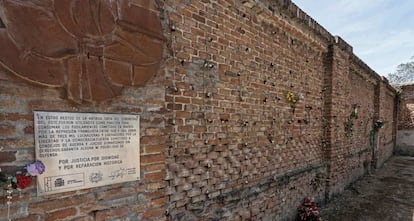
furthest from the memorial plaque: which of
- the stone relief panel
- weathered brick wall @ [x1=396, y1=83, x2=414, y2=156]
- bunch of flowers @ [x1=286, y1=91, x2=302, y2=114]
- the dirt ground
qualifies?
weathered brick wall @ [x1=396, y1=83, x2=414, y2=156]

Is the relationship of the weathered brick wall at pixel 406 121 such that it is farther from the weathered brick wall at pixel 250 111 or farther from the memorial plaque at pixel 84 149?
the memorial plaque at pixel 84 149

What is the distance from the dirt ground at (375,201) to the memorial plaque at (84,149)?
14.0ft

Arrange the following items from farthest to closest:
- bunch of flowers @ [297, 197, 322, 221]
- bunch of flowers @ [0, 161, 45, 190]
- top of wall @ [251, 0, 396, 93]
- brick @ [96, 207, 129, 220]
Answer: bunch of flowers @ [297, 197, 322, 221]
top of wall @ [251, 0, 396, 93]
brick @ [96, 207, 129, 220]
bunch of flowers @ [0, 161, 45, 190]

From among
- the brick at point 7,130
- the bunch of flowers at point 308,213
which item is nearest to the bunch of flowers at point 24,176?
the brick at point 7,130

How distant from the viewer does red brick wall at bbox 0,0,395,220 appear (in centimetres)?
152

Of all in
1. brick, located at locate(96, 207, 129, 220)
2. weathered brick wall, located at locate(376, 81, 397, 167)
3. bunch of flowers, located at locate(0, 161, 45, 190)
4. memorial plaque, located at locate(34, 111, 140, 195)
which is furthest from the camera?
weathered brick wall, located at locate(376, 81, 397, 167)

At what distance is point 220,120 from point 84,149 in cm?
153

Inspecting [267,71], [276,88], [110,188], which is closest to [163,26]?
[110,188]

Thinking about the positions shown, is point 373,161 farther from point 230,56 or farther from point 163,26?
point 163,26

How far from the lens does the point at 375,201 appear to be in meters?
5.34

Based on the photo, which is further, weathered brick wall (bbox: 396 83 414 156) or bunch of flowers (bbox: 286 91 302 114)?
weathered brick wall (bbox: 396 83 414 156)

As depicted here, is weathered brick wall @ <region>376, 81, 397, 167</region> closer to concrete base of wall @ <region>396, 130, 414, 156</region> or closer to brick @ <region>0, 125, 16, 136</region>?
concrete base of wall @ <region>396, 130, 414, 156</region>

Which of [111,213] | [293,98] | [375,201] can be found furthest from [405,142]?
[111,213]

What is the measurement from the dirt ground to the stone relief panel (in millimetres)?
4601
